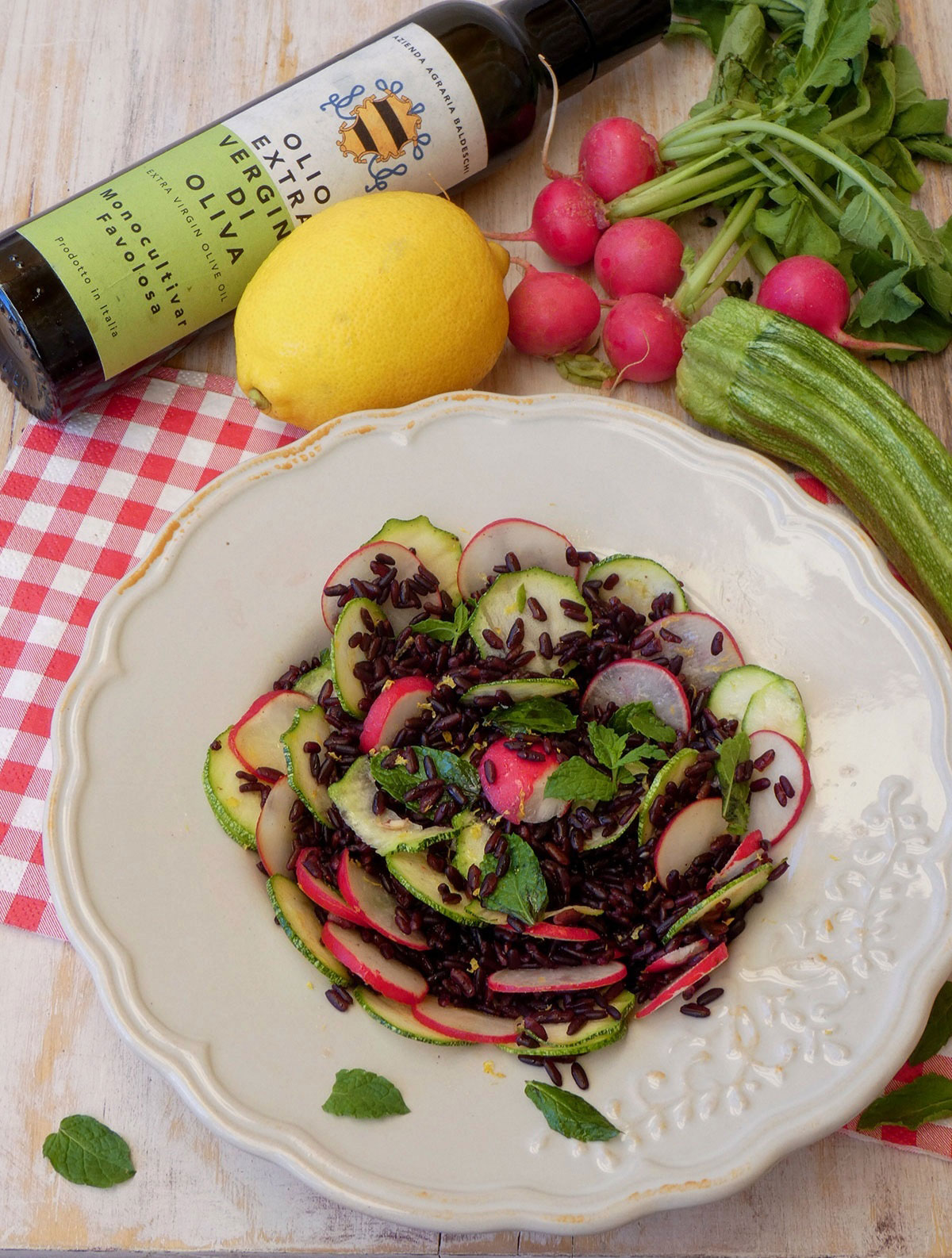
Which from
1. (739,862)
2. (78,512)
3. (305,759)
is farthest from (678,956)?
(78,512)

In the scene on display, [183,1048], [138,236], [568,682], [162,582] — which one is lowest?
[183,1048]

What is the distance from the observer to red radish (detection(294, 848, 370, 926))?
1.54 m

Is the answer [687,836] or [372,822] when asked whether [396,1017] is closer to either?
[372,822]

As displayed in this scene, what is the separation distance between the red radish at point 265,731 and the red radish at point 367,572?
0.15m

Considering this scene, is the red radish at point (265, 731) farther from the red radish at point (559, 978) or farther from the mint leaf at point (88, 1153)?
the mint leaf at point (88, 1153)

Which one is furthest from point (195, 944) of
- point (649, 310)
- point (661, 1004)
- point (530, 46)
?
point (530, 46)

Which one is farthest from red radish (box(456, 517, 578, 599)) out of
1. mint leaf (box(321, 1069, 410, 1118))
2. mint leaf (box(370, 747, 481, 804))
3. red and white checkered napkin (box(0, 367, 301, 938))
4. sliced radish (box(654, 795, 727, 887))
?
mint leaf (box(321, 1069, 410, 1118))

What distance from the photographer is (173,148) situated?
75.9 inches

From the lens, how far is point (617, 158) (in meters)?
2.12

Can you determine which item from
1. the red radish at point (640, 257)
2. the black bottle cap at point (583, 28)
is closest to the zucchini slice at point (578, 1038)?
the red radish at point (640, 257)

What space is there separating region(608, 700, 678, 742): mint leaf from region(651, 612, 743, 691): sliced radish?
3.9 inches

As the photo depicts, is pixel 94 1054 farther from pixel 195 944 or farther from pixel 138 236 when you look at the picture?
pixel 138 236

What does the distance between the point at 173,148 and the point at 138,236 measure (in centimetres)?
19

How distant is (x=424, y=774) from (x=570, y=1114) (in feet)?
1.60
